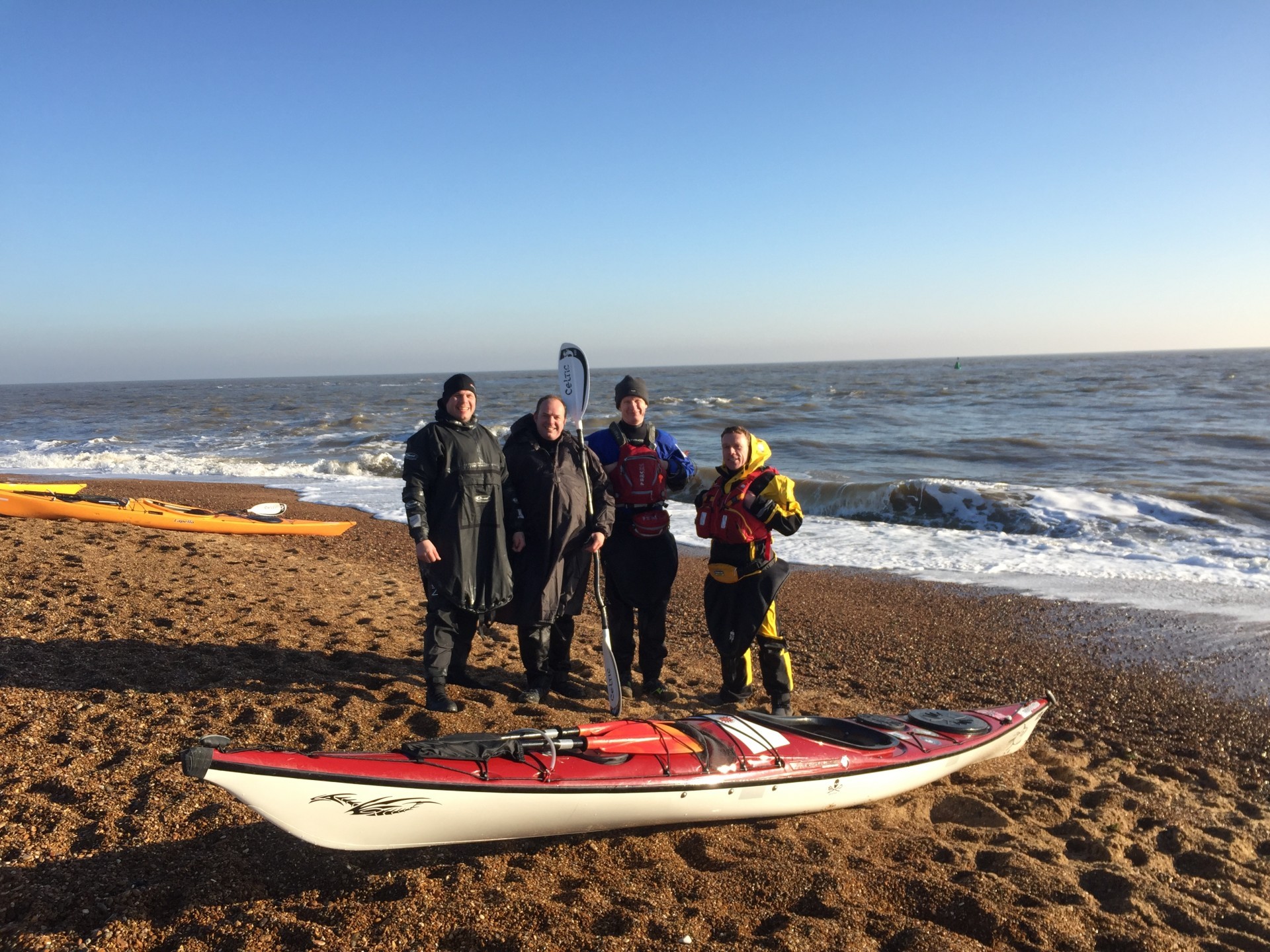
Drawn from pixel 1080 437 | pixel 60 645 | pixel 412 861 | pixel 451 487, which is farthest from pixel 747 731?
pixel 1080 437

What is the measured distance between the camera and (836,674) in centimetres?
602

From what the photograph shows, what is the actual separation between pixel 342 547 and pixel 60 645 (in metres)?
4.80

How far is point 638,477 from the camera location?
4.70 m

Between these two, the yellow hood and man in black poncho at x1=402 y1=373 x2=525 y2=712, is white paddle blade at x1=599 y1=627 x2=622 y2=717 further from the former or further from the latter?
the yellow hood

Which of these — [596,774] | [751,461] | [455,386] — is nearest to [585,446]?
[455,386]

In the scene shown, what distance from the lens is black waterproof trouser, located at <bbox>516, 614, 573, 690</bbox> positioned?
15.2 feet

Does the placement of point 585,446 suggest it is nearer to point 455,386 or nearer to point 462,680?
point 455,386

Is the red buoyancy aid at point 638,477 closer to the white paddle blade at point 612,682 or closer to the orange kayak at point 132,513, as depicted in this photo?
the white paddle blade at point 612,682

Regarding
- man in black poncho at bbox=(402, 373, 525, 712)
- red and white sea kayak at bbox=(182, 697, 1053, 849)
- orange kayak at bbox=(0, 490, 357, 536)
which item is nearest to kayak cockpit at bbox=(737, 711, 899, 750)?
red and white sea kayak at bbox=(182, 697, 1053, 849)

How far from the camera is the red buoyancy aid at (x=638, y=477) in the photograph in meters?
4.69

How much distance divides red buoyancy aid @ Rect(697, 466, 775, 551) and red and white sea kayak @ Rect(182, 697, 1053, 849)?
104 centimetres

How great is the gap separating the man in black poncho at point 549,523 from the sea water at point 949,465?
569 cm

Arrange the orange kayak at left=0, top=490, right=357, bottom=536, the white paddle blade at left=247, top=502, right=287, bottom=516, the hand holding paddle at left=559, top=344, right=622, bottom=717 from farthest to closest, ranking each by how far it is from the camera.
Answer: the white paddle blade at left=247, top=502, right=287, bottom=516
the orange kayak at left=0, top=490, right=357, bottom=536
the hand holding paddle at left=559, top=344, right=622, bottom=717

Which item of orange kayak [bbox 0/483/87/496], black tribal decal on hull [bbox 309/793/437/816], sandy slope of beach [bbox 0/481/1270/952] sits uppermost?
orange kayak [bbox 0/483/87/496]
